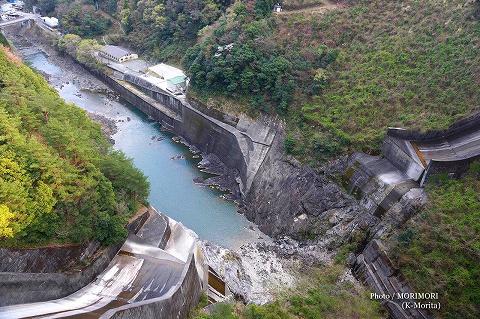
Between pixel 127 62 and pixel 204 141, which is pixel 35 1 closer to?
pixel 127 62

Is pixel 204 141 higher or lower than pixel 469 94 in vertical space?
lower

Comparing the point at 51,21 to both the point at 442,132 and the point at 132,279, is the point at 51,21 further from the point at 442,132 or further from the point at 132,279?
the point at 442,132

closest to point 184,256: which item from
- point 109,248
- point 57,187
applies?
point 109,248

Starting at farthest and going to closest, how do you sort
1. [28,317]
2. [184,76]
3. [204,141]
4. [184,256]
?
[184,76] < [204,141] < [184,256] < [28,317]

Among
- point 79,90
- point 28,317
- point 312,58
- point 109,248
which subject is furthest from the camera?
point 79,90

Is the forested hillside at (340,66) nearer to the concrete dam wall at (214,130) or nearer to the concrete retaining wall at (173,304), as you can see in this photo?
the concrete dam wall at (214,130)

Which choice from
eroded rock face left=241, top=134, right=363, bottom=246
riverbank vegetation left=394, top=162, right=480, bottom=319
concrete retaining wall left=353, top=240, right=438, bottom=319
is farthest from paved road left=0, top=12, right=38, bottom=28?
riverbank vegetation left=394, top=162, right=480, bottom=319

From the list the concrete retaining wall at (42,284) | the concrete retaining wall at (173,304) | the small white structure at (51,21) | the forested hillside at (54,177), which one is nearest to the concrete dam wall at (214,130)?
the forested hillside at (54,177)
